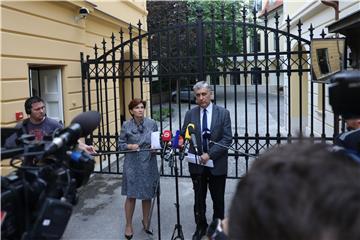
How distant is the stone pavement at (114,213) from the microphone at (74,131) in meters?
3.23

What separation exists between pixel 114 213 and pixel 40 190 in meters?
4.13

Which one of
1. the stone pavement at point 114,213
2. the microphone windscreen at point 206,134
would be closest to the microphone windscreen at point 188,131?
the microphone windscreen at point 206,134

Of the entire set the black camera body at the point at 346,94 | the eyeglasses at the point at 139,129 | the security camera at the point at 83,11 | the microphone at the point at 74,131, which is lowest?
the eyeglasses at the point at 139,129

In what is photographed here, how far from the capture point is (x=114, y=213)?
212 inches

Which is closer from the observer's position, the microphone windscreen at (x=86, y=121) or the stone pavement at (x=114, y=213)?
the microphone windscreen at (x=86, y=121)

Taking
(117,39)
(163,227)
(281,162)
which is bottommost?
(163,227)

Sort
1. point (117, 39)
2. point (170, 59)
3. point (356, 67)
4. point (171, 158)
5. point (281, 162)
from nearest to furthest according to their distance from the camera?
point (281, 162)
point (171, 158)
point (356, 67)
point (170, 59)
point (117, 39)

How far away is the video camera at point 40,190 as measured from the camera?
1358mm

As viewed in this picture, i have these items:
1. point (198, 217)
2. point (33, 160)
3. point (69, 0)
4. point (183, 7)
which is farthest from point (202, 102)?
point (183, 7)

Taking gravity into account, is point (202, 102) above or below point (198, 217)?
above

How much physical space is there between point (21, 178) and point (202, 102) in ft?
10.2

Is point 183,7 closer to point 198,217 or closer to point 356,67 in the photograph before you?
point 356,67

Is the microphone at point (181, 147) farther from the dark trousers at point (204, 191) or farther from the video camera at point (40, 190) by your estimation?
the video camera at point (40, 190)

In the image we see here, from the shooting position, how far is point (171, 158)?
402 centimetres
